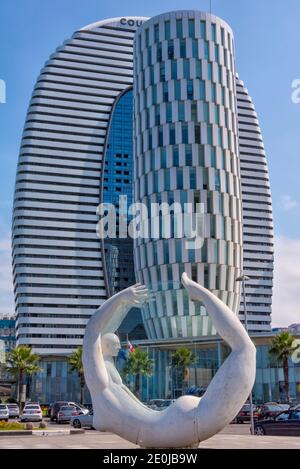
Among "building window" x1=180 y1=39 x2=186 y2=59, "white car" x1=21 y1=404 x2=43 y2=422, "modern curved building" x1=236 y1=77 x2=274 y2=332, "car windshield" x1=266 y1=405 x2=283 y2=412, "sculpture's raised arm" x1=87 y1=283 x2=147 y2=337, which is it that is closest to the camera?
"sculpture's raised arm" x1=87 y1=283 x2=147 y2=337

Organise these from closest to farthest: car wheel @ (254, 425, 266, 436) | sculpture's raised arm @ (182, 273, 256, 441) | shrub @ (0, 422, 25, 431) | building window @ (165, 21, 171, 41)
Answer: sculpture's raised arm @ (182, 273, 256, 441) < car wheel @ (254, 425, 266, 436) < shrub @ (0, 422, 25, 431) < building window @ (165, 21, 171, 41)

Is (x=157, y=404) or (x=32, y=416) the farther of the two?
(x=32, y=416)

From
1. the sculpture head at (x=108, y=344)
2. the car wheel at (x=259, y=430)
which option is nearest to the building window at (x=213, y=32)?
the car wheel at (x=259, y=430)

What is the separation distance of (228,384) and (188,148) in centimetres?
7237

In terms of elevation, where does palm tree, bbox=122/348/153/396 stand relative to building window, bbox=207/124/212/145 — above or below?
below

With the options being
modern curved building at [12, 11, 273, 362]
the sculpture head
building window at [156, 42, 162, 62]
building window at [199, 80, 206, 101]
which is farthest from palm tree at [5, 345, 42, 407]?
the sculpture head

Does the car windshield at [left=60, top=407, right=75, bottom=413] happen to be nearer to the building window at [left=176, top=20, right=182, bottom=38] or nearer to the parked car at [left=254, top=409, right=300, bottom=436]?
the parked car at [left=254, top=409, right=300, bottom=436]

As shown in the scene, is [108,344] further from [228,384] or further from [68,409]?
[68,409]

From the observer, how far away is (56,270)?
140750 millimetres

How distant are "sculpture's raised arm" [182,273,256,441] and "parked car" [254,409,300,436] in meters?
15.3

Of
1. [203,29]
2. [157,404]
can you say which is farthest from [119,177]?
[157,404]

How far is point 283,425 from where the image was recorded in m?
31.0

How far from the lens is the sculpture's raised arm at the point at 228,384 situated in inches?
648

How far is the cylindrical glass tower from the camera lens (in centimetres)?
8525
